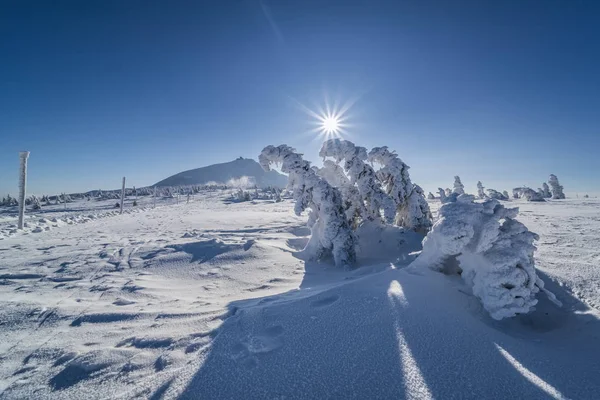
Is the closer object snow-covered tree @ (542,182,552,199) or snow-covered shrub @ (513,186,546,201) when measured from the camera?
snow-covered shrub @ (513,186,546,201)

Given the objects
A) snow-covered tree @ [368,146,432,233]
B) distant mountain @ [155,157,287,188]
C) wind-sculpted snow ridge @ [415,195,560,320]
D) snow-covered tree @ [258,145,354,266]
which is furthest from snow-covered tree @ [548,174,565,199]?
distant mountain @ [155,157,287,188]

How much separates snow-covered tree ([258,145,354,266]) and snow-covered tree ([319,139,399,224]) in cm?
157

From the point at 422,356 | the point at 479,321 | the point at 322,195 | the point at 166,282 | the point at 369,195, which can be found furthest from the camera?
the point at 369,195

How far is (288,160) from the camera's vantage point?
839 centimetres

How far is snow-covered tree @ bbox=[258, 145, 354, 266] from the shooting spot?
24.1ft

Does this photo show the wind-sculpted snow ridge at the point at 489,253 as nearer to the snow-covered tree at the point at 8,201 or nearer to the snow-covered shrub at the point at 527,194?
the snow-covered shrub at the point at 527,194

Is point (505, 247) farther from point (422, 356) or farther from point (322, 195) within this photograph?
point (322, 195)

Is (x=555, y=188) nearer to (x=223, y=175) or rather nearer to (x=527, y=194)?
(x=527, y=194)

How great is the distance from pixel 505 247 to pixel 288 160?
20.1 ft

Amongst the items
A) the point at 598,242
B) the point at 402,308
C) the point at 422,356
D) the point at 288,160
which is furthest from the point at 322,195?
the point at 598,242

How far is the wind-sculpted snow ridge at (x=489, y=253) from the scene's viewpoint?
10.3ft

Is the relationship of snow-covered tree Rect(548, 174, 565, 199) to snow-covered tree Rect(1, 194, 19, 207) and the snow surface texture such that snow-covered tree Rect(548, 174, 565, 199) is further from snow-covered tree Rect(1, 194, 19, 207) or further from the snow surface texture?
snow-covered tree Rect(1, 194, 19, 207)

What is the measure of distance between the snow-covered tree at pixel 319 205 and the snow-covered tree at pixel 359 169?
5.13 ft

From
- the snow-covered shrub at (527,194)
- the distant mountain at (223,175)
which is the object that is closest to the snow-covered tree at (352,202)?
the snow-covered shrub at (527,194)
